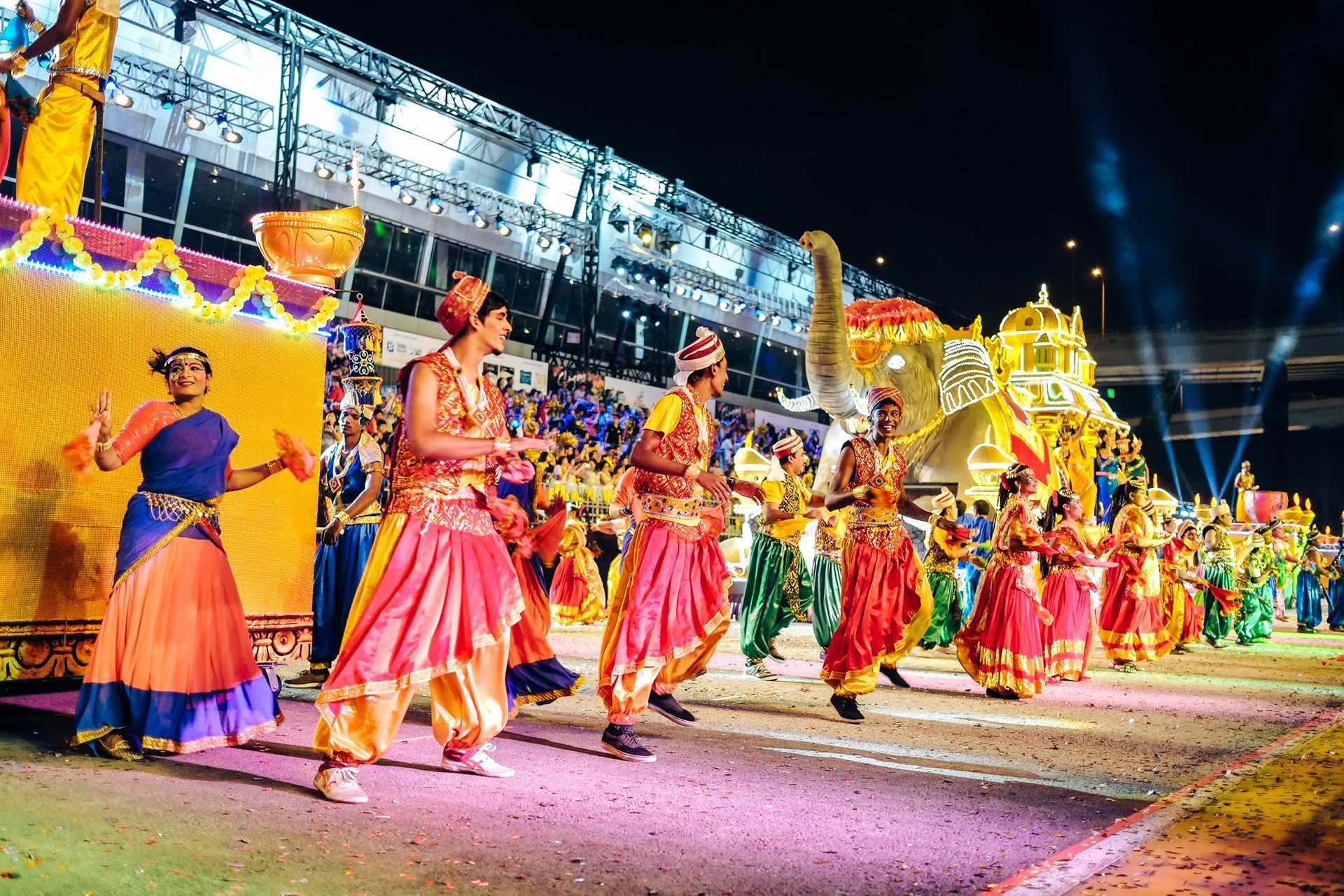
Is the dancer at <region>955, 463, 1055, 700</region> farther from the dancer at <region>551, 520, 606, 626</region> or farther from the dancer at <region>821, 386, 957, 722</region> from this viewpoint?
the dancer at <region>551, 520, 606, 626</region>

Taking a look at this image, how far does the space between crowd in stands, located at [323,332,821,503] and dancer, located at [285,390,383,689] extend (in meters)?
6.93

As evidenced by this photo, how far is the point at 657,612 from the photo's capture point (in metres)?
5.52

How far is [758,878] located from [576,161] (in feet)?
71.5

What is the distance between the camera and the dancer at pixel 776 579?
980cm

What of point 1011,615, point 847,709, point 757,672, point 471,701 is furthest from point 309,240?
point 1011,615

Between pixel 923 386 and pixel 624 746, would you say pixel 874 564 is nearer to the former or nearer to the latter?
pixel 624 746

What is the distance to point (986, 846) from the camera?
12.7 feet

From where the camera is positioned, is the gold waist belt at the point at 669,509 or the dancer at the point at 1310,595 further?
the dancer at the point at 1310,595

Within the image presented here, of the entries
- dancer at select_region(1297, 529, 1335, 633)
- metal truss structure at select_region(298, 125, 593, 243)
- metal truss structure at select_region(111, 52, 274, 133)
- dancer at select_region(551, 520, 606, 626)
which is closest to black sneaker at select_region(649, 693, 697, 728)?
dancer at select_region(551, 520, 606, 626)

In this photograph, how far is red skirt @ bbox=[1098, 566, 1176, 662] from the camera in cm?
1176

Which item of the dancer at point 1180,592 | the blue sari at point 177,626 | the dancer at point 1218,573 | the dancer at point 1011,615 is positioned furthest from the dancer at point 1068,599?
the blue sari at point 177,626

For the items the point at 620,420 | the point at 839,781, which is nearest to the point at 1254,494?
the point at 620,420

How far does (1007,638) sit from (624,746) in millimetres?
4346

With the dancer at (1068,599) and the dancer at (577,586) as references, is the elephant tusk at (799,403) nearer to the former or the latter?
the dancer at (577,586)
